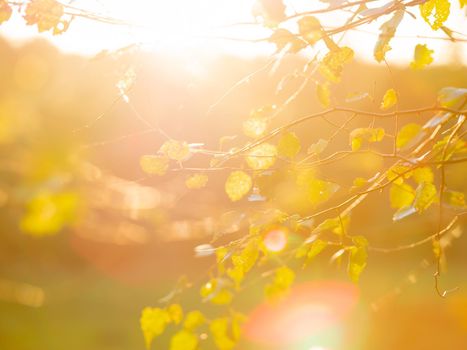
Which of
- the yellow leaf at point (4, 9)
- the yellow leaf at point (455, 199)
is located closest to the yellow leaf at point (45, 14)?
the yellow leaf at point (4, 9)

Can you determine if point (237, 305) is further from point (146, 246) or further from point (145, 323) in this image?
point (145, 323)

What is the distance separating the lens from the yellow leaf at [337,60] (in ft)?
4.33

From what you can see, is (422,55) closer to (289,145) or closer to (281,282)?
(289,145)

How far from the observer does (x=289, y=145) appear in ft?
4.53

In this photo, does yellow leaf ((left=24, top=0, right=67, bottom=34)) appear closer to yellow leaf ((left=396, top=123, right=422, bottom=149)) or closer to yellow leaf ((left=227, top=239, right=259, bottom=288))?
yellow leaf ((left=227, top=239, right=259, bottom=288))

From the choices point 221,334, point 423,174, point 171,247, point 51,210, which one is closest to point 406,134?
point 423,174

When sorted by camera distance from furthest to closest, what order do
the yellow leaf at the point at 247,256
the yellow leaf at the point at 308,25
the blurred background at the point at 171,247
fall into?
the blurred background at the point at 171,247, the yellow leaf at the point at 247,256, the yellow leaf at the point at 308,25

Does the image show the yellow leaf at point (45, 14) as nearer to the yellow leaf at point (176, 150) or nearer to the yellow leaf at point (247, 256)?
the yellow leaf at point (176, 150)

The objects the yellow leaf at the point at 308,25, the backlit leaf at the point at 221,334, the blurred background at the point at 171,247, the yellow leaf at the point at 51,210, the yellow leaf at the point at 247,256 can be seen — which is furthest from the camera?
the blurred background at the point at 171,247

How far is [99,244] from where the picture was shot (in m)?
7.74

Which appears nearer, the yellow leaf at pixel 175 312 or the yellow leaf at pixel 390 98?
the yellow leaf at pixel 390 98

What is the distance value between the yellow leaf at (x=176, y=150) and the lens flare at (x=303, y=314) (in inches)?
184

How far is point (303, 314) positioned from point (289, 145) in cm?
581

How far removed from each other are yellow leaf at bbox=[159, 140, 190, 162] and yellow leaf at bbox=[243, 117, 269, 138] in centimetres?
19
